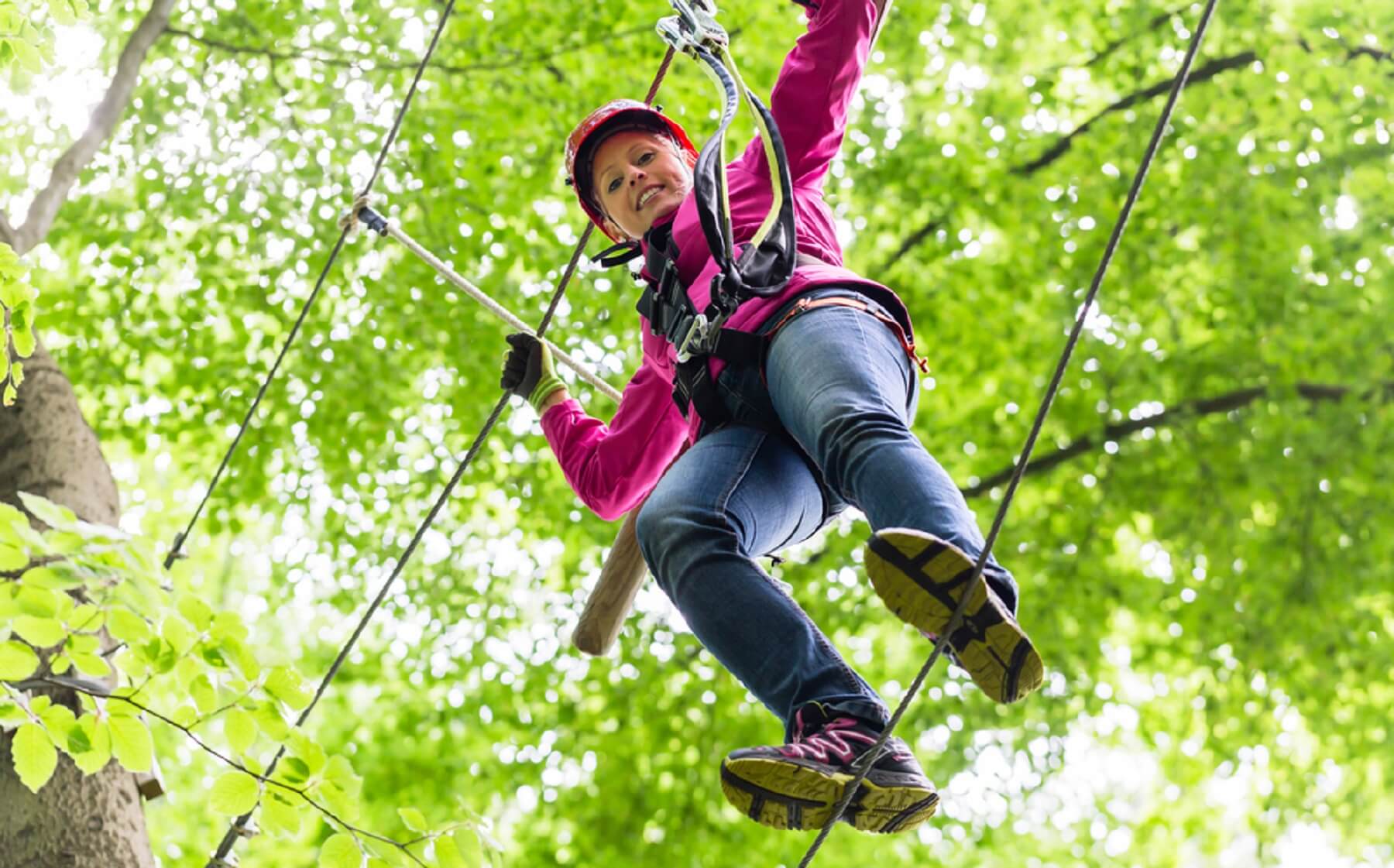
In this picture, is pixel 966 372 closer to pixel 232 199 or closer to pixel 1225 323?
pixel 1225 323

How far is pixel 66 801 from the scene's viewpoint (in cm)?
293

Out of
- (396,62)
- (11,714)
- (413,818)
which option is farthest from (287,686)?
(396,62)

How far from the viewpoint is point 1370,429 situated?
568cm

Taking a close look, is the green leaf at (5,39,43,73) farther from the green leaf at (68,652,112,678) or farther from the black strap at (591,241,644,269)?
the green leaf at (68,652,112,678)

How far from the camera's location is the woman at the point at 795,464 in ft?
5.58

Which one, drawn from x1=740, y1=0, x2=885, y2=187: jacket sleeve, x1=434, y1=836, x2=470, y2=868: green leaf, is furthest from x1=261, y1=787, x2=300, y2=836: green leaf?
x1=740, y1=0, x2=885, y2=187: jacket sleeve

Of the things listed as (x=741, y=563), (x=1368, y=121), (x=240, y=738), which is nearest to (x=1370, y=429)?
(x=1368, y=121)

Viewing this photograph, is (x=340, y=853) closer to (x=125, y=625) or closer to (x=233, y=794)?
(x=233, y=794)

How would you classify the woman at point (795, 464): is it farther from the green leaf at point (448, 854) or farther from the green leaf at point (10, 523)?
the green leaf at point (10, 523)

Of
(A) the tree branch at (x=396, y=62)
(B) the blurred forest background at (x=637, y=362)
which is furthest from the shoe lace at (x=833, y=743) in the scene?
(A) the tree branch at (x=396, y=62)

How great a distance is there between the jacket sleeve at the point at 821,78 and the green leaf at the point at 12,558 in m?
1.34

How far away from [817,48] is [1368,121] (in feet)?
15.7

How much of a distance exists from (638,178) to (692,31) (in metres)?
0.33

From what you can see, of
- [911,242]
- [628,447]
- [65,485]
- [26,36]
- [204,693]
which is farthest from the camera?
[911,242]
